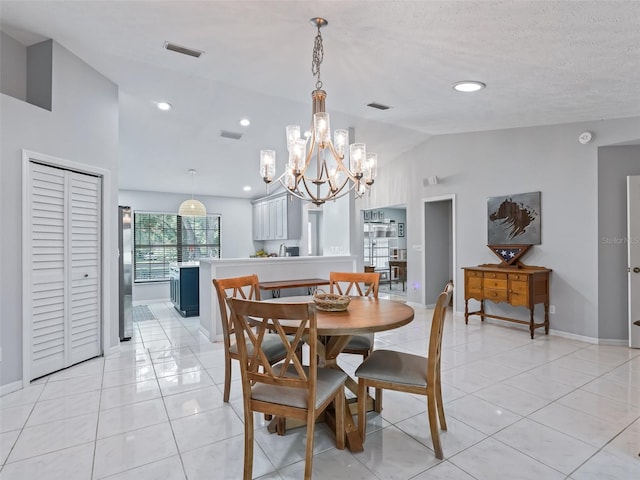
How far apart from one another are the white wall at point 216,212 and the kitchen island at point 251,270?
3.22 meters

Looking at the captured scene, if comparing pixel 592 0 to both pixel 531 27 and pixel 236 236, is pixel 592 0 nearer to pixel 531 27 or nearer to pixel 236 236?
pixel 531 27

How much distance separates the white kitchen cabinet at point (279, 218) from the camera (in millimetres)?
7043

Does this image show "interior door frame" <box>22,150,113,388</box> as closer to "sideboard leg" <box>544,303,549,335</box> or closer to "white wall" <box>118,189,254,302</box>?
"white wall" <box>118,189,254,302</box>

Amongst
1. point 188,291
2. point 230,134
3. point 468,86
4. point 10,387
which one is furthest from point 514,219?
point 10,387

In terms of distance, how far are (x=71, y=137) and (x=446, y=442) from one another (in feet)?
12.8

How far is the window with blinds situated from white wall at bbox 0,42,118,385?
3.89m

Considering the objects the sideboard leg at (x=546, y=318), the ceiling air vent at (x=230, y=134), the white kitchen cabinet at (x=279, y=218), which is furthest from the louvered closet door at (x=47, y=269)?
the sideboard leg at (x=546, y=318)

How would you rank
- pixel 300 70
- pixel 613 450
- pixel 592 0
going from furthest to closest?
pixel 300 70
pixel 613 450
pixel 592 0

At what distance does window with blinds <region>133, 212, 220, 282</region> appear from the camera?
24.8ft

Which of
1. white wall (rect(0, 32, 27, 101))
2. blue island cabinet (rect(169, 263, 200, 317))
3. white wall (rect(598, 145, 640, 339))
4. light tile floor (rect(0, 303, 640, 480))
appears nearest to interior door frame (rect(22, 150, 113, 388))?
light tile floor (rect(0, 303, 640, 480))

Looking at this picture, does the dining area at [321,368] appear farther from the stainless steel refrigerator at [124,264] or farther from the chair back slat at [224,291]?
the stainless steel refrigerator at [124,264]

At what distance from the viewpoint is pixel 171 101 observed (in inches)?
163

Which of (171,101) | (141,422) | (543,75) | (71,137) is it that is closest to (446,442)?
(141,422)

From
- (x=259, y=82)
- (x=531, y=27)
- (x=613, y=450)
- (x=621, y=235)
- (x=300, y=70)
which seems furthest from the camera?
(x=621, y=235)
